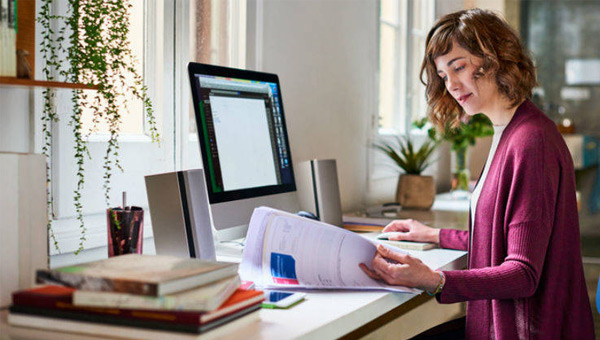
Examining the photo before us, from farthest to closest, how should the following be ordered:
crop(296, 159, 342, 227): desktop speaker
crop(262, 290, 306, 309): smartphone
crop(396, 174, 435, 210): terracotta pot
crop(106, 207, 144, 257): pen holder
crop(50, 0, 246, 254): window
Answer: crop(396, 174, 435, 210): terracotta pot < crop(296, 159, 342, 227): desktop speaker < crop(50, 0, 246, 254): window < crop(106, 207, 144, 257): pen holder < crop(262, 290, 306, 309): smartphone

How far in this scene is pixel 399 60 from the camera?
345cm

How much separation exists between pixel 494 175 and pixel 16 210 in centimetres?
100

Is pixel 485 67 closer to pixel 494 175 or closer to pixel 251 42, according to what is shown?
pixel 494 175

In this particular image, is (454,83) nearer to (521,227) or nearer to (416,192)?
(521,227)

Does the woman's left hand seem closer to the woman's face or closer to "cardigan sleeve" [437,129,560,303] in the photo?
"cardigan sleeve" [437,129,560,303]

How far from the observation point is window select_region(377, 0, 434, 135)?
3271 mm

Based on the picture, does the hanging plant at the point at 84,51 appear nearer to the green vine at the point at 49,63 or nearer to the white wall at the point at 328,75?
the green vine at the point at 49,63

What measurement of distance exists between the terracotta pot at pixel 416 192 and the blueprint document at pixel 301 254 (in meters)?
1.47

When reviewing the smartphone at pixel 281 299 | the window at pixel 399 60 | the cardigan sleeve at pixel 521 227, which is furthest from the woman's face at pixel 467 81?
the window at pixel 399 60

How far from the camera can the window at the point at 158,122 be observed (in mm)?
→ 1515

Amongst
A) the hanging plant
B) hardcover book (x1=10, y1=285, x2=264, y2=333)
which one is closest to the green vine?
the hanging plant

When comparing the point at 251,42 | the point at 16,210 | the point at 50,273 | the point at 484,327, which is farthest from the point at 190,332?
the point at 251,42

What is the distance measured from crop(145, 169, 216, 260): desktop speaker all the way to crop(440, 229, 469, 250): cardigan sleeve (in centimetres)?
74

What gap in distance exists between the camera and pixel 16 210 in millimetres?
1100
